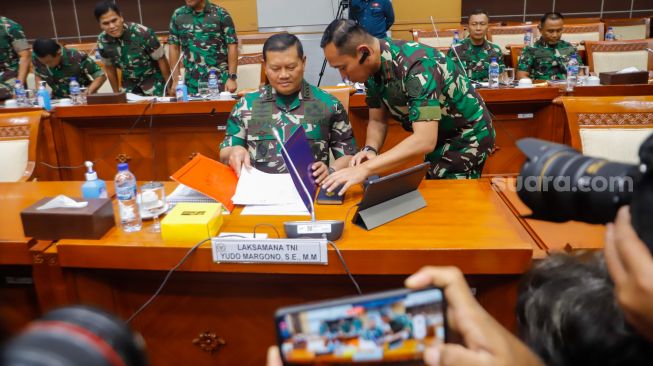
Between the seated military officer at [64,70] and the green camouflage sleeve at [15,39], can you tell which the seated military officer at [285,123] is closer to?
the seated military officer at [64,70]

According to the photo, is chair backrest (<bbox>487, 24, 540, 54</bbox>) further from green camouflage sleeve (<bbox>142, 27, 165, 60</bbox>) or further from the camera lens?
the camera lens

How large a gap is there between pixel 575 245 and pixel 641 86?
211 cm

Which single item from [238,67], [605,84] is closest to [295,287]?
[605,84]

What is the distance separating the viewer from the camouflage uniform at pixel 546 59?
395cm

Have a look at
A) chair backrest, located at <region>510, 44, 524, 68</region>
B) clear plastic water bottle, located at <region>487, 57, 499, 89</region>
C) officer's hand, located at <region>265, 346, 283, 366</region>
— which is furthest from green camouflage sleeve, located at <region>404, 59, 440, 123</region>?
chair backrest, located at <region>510, 44, 524, 68</region>

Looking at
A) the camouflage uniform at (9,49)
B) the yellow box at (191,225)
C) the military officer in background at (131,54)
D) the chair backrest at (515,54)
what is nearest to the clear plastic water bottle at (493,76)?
the chair backrest at (515,54)

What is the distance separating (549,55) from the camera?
156 inches

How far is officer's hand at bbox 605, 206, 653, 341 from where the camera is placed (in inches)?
18.1

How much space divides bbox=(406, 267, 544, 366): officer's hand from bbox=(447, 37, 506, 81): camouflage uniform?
351cm

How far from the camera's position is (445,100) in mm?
1751

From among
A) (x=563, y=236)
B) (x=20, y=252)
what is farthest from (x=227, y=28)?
(x=563, y=236)

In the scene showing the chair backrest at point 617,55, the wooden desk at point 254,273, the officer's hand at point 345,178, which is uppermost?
the chair backrest at point 617,55

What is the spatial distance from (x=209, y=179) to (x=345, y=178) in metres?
0.43

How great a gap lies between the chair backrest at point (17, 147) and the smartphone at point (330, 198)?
133 centimetres
